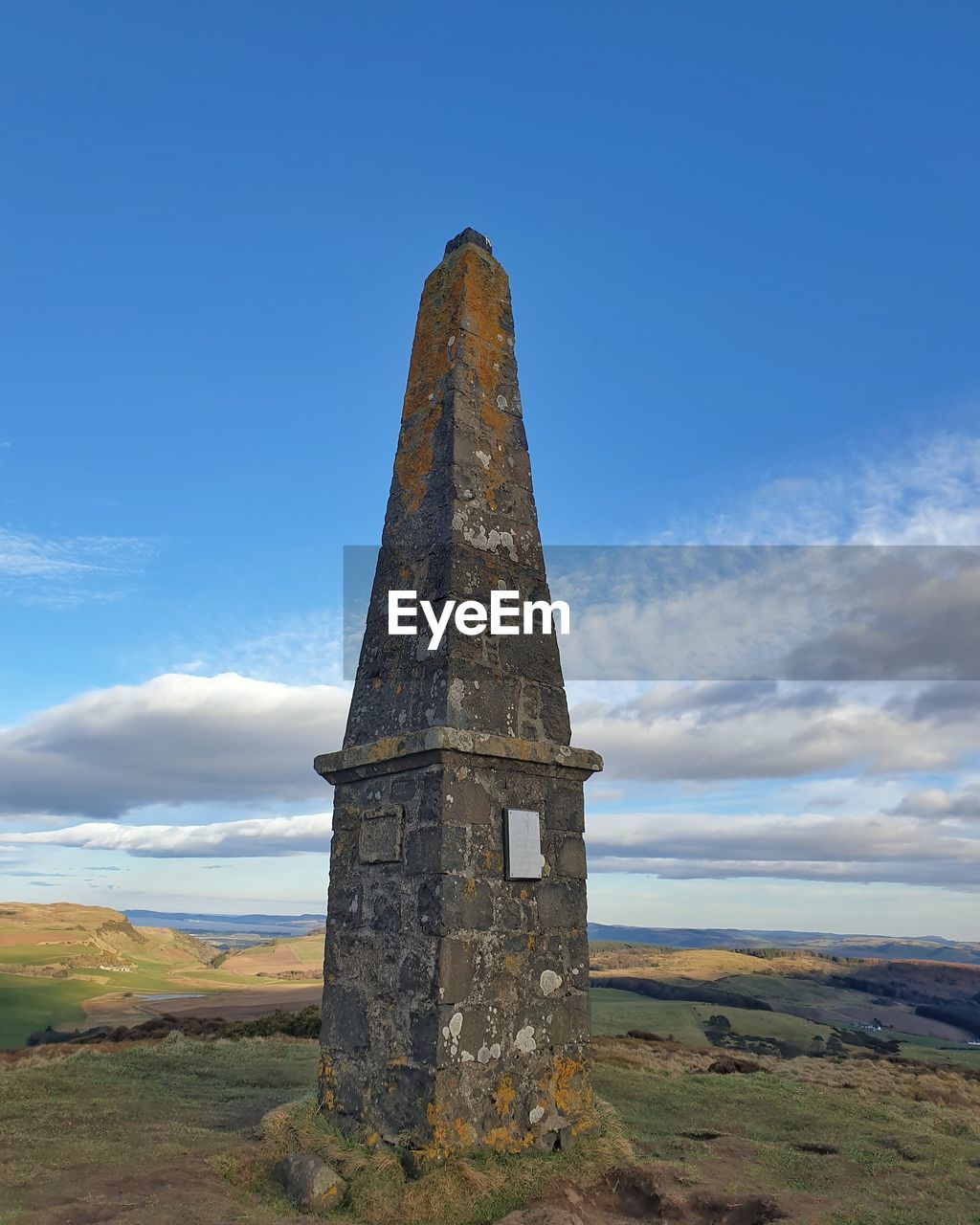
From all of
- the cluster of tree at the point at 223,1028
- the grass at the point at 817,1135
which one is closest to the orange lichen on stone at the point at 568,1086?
the grass at the point at 817,1135

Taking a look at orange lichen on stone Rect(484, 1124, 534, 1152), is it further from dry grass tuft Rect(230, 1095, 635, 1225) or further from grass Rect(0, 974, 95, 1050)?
grass Rect(0, 974, 95, 1050)

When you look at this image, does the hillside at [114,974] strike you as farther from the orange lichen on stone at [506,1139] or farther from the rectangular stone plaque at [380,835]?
the orange lichen on stone at [506,1139]

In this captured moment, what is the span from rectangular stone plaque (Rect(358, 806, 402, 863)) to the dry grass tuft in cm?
196

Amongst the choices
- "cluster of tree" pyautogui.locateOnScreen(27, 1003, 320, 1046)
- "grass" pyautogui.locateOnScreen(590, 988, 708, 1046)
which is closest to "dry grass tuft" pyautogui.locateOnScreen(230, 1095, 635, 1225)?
"cluster of tree" pyautogui.locateOnScreen(27, 1003, 320, 1046)

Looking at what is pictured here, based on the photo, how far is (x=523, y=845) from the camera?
654cm

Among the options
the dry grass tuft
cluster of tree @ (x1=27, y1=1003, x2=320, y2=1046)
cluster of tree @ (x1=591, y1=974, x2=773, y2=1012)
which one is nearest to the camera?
the dry grass tuft

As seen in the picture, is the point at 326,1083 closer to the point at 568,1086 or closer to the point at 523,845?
the point at 568,1086

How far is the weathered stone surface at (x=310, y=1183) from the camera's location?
531 cm

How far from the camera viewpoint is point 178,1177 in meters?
5.63

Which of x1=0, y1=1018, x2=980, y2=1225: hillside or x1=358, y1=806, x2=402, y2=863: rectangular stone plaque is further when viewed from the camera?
x1=358, y1=806, x2=402, y2=863: rectangular stone plaque

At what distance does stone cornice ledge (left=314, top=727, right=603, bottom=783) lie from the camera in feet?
20.6

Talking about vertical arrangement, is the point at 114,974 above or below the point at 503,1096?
below

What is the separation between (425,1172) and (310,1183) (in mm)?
734

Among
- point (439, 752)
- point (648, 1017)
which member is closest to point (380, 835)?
point (439, 752)
